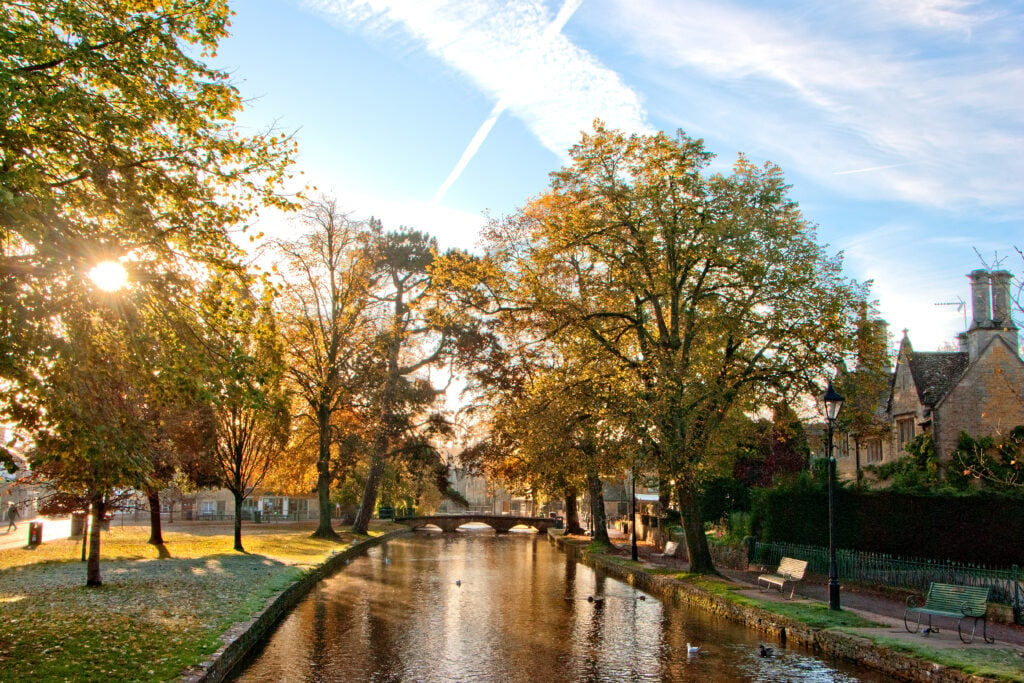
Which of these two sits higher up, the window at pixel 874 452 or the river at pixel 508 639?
the window at pixel 874 452

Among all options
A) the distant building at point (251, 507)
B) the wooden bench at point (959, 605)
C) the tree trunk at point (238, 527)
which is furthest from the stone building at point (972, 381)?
the distant building at point (251, 507)

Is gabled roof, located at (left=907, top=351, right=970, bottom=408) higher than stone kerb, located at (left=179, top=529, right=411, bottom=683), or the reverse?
gabled roof, located at (left=907, top=351, right=970, bottom=408)

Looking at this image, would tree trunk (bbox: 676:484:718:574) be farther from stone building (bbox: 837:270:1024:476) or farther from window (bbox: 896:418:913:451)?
window (bbox: 896:418:913:451)

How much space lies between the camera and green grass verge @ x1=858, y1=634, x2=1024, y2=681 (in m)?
12.6

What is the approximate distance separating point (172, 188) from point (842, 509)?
26.6 meters

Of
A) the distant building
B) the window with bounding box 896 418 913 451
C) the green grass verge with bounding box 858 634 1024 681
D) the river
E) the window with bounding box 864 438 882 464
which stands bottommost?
the distant building

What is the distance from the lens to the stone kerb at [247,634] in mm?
12430

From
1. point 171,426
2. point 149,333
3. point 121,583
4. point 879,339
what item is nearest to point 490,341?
point 171,426

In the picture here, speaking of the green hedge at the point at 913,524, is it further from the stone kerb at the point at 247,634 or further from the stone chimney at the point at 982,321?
the stone kerb at the point at 247,634

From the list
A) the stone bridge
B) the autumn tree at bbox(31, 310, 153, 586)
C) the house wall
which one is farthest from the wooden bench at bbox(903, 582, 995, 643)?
the stone bridge

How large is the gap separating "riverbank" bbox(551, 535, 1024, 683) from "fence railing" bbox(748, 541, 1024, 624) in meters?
3.18

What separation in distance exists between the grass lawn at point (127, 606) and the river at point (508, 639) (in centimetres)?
144

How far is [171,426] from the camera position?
3077 centimetres

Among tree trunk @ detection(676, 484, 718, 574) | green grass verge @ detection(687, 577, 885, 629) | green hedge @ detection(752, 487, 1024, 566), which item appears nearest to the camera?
green grass verge @ detection(687, 577, 885, 629)
